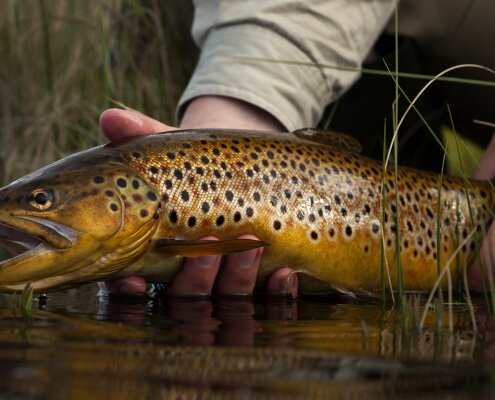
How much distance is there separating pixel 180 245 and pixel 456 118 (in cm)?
190

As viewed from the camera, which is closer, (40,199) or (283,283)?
(40,199)

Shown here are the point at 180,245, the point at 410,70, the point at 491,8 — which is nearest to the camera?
the point at 180,245

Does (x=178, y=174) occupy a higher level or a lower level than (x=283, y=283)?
higher

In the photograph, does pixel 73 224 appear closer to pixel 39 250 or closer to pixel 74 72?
pixel 39 250

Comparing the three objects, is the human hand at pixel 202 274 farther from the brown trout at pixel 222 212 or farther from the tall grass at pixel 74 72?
the tall grass at pixel 74 72

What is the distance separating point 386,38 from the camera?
3.46 m

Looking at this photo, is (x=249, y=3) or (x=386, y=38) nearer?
(x=249, y=3)

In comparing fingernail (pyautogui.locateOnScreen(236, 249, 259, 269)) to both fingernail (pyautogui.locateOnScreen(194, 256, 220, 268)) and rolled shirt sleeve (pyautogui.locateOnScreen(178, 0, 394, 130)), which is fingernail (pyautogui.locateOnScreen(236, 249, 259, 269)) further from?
rolled shirt sleeve (pyautogui.locateOnScreen(178, 0, 394, 130))

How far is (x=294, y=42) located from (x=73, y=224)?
1225mm

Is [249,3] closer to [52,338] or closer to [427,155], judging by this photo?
[427,155]

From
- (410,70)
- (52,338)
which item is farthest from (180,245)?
(410,70)

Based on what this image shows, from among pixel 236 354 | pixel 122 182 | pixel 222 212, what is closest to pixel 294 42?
pixel 222 212

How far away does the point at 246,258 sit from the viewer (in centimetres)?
217

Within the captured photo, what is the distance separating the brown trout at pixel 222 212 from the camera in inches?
78.7
